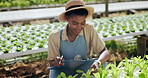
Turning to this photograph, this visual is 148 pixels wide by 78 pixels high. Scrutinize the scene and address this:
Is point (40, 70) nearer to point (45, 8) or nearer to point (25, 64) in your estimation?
point (25, 64)

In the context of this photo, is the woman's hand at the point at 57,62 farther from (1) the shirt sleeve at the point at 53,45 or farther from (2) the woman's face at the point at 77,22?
(2) the woman's face at the point at 77,22

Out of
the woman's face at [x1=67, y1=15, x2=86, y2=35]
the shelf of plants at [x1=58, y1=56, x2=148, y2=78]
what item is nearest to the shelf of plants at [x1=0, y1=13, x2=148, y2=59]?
the woman's face at [x1=67, y1=15, x2=86, y2=35]

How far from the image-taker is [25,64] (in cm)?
410

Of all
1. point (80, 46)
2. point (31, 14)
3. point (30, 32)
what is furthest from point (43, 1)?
point (80, 46)

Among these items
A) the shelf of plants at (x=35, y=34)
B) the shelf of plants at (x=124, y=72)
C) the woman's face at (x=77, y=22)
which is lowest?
the shelf of plants at (x=35, y=34)

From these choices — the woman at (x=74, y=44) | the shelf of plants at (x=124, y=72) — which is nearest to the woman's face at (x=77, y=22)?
the woman at (x=74, y=44)

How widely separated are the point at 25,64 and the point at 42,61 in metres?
0.29

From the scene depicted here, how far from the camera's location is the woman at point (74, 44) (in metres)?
1.92

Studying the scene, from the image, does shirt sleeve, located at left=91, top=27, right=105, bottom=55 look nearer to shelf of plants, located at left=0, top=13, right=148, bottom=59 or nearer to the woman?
the woman

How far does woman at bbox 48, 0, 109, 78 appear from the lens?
192 cm

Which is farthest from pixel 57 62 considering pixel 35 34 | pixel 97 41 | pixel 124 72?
pixel 35 34

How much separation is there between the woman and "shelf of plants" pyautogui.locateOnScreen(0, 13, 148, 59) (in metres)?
1.32

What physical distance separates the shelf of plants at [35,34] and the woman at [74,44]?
1323 millimetres

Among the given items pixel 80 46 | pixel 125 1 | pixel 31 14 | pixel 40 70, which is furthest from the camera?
pixel 125 1
